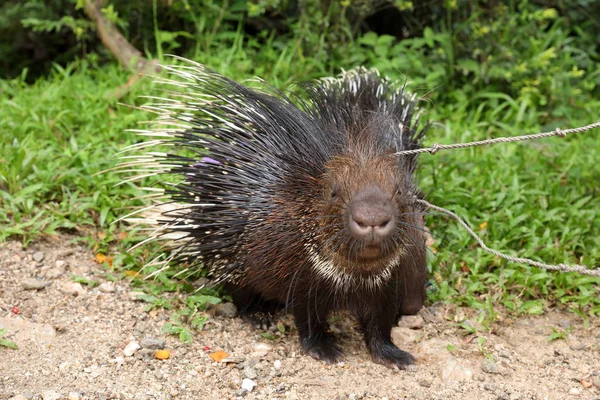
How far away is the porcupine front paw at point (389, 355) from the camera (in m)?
3.08

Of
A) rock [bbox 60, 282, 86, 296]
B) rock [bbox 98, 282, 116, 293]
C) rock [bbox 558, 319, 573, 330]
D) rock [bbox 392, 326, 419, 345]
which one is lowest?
rock [bbox 60, 282, 86, 296]

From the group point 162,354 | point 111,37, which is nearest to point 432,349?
point 162,354

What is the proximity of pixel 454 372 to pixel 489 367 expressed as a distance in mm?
173

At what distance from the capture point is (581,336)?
3.40 metres

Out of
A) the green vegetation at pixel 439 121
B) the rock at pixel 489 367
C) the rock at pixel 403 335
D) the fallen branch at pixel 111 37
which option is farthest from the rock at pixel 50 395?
the fallen branch at pixel 111 37

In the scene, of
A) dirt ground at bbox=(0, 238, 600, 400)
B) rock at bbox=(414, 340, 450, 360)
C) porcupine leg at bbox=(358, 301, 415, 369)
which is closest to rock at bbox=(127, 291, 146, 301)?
dirt ground at bbox=(0, 238, 600, 400)

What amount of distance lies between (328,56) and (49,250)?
8.54 ft

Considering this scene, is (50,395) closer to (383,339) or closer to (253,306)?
(253,306)

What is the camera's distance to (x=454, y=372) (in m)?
3.00

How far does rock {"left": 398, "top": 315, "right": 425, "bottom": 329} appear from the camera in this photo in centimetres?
339

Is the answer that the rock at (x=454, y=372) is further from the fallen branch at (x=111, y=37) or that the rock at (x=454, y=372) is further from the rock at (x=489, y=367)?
the fallen branch at (x=111, y=37)

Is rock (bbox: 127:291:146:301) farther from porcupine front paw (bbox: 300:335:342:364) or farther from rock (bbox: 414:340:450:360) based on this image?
rock (bbox: 414:340:450:360)

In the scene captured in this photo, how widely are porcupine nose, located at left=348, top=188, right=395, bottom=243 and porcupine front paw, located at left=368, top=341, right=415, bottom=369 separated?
2.43 ft

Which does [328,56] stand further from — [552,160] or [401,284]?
[401,284]
